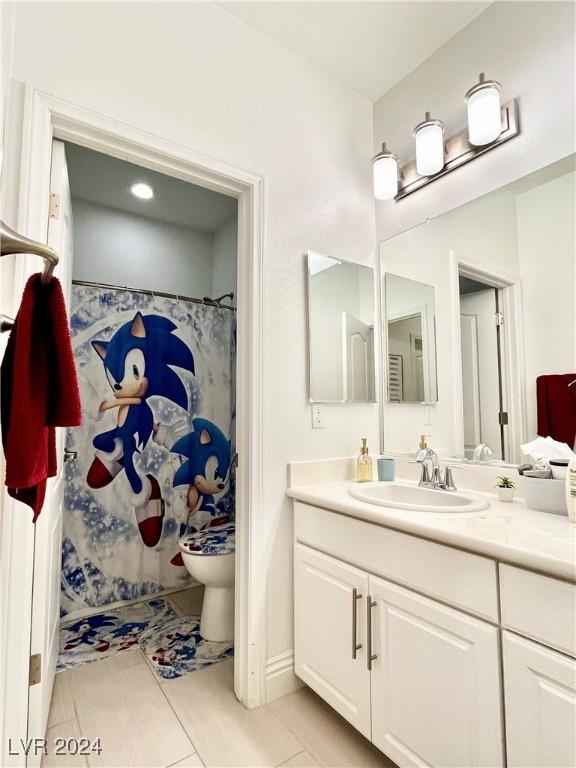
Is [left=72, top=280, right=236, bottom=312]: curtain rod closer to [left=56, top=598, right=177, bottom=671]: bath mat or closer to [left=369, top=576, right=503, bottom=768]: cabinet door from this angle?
[left=56, top=598, right=177, bottom=671]: bath mat

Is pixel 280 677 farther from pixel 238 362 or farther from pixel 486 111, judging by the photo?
pixel 486 111

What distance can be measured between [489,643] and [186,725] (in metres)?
1.12

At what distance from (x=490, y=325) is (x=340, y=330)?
637 millimetres

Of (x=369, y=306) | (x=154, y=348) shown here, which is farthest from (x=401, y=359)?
(x=154, y=348)

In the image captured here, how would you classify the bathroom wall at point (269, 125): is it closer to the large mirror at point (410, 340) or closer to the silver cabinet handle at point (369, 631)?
the large mirror at point (410, 340)

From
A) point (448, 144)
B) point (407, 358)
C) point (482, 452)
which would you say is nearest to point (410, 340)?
point (407, 358)

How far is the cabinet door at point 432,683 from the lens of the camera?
0.97 meters

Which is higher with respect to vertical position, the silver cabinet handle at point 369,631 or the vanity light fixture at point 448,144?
the vanity light fixture at point 448,144

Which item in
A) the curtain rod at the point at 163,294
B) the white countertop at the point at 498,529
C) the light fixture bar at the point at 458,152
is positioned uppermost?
the light fixture bar at the point at 458,152

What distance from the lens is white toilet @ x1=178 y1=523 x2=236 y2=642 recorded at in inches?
77.5

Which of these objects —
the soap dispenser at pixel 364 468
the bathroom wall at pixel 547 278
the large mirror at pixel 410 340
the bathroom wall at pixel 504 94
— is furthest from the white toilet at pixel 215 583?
the bathroom wall at pixel 504 94

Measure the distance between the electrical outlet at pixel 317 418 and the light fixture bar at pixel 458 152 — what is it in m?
1.09

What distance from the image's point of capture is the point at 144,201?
9.04ft

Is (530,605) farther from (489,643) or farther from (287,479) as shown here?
(287,479)
